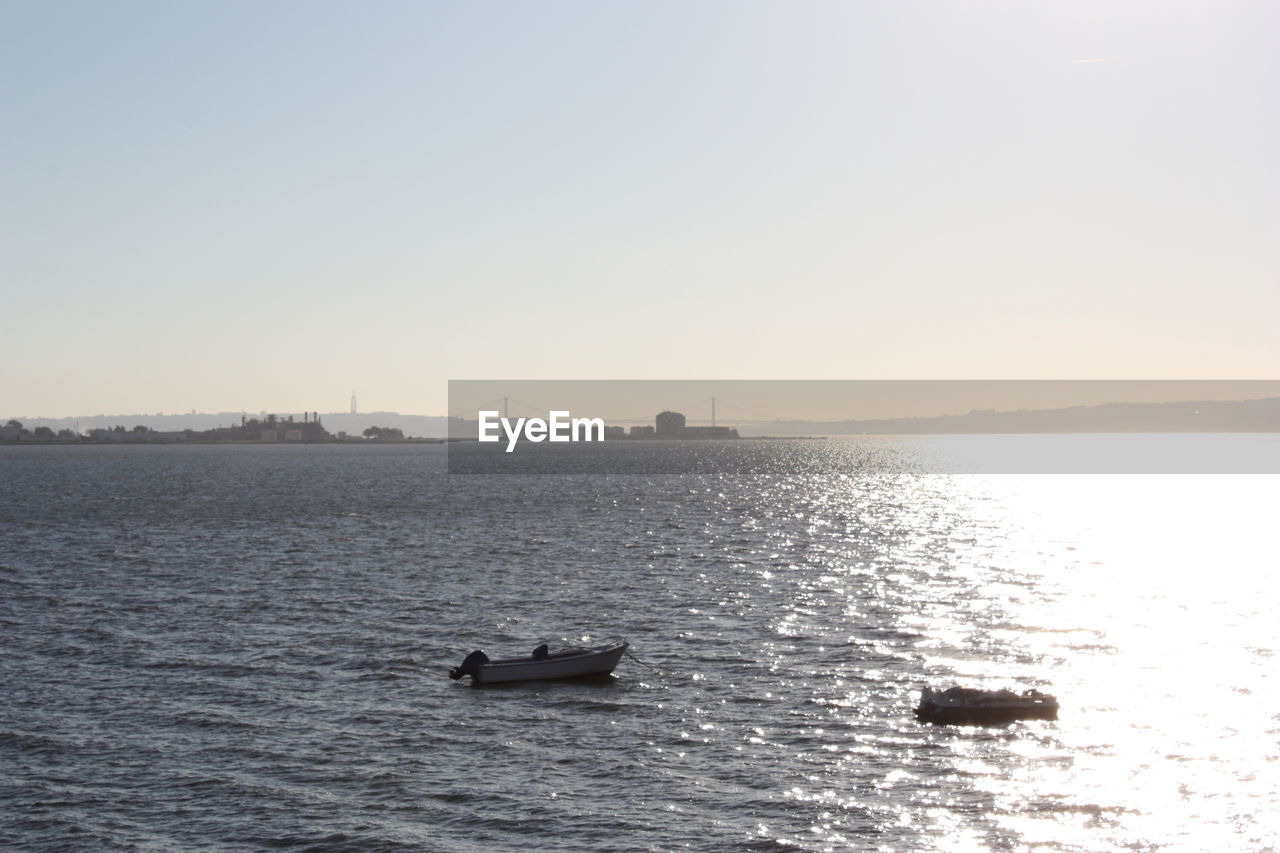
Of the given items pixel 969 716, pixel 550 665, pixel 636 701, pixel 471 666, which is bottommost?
pixel 636 701

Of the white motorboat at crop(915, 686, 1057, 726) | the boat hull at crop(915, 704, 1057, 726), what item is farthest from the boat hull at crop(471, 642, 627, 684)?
the boat hull at crop(915, 704, 1057, 726)

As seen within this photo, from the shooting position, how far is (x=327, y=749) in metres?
38.9

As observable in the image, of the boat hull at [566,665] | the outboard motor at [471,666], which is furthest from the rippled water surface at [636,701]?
the outboard motor at [471,666]

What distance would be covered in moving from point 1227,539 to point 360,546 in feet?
289

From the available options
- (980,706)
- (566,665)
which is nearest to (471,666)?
(566,665)

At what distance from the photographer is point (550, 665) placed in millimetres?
50531

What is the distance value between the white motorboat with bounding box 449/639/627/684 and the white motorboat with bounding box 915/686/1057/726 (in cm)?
1450

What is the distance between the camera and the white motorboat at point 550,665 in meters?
49.5

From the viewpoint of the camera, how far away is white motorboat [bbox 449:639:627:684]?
163 ft

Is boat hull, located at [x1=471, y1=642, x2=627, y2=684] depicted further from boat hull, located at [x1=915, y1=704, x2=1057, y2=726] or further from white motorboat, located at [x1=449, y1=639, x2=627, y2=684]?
boat hull, located at [x1=915, y1=704, x2=1057, y2=726]

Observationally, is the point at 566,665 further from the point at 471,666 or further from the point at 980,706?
the point at 980,706

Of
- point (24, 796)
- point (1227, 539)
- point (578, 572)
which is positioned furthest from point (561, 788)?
point (1227, 539)

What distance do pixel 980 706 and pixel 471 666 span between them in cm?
2200

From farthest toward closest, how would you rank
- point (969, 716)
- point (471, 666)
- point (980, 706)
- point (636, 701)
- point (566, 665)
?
point (566, 665), point (471, 666), point (636, 701), point (980, 706), point (969, 716)
